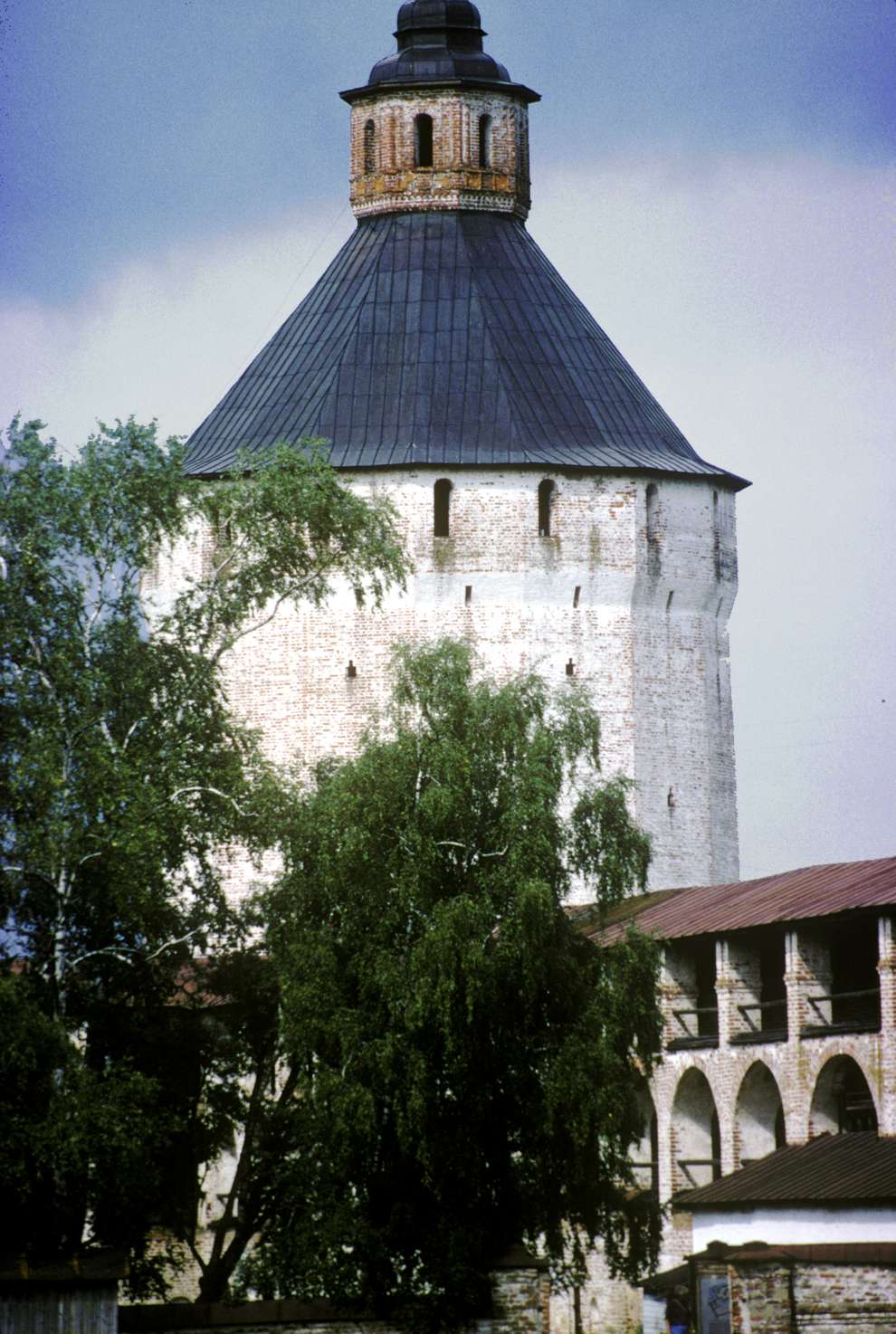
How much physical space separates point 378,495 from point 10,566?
15699 mm

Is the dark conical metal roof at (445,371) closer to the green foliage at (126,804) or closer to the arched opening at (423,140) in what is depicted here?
the arched opening at (423,140)

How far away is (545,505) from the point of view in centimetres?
4312

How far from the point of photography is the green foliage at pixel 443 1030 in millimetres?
24797

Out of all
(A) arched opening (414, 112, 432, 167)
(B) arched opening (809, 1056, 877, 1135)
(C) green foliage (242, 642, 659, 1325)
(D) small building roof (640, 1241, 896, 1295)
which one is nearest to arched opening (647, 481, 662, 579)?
(A) arched opening (414, 112, 432, 167)

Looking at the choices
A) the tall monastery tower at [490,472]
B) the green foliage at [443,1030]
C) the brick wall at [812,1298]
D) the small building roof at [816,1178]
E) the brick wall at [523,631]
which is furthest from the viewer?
the tall monastery tower at [490,472]

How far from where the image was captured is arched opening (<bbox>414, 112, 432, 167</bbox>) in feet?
153

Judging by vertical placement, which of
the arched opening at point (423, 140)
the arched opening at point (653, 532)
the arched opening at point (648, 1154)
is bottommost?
the arched opening at point (648, 1154)

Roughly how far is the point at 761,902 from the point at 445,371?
1374 cm

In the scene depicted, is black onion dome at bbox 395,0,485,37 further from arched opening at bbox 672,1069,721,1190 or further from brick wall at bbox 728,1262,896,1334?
brick wall at bbox 728,1262,896,1334

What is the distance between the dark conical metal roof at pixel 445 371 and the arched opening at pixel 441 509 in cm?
43

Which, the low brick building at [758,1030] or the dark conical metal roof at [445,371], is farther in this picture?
the dark conical metal roof at [445,371]

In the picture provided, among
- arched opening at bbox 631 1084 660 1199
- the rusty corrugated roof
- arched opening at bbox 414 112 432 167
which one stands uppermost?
arched opening at bbox 414 112 432 167

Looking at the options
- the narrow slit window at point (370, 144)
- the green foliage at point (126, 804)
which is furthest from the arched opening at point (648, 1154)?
the narrow slit window at point (370, 144)

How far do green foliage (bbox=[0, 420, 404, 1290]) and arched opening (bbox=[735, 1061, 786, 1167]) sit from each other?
290 inches
